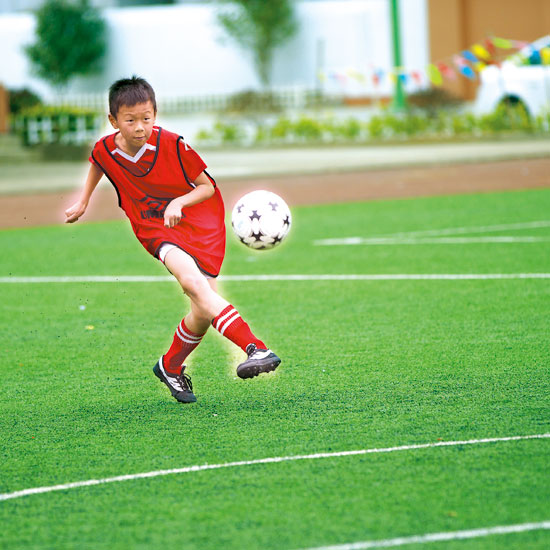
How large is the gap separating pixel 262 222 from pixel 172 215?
708mm

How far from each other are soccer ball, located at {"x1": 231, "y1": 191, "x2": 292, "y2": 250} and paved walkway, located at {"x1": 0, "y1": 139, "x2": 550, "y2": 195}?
12215 mm

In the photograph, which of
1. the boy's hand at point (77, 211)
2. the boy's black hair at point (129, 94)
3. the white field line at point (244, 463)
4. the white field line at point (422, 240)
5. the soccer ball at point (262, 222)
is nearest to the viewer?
the white field line at point (244, 463)

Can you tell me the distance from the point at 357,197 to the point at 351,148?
28.9 feet

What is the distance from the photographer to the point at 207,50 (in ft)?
133

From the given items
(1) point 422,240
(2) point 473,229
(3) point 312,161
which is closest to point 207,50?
(3) point 312,161

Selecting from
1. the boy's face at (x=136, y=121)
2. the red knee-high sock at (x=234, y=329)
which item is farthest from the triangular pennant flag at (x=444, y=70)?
the red knee-high sock at (x=234, y=329)

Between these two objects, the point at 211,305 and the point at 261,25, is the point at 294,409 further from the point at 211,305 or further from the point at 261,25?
the point at 261,25

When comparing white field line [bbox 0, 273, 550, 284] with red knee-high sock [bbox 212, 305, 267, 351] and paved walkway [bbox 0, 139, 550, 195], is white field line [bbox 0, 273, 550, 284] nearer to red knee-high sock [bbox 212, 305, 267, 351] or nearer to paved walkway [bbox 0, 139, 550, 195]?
red knee-high sock [bbox 212, 305, 267, 351]

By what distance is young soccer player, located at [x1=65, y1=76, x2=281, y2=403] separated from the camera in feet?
16.7

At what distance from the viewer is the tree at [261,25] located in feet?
125

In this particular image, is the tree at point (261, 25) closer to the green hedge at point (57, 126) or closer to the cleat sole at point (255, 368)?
the green hedge at point (57, 126)

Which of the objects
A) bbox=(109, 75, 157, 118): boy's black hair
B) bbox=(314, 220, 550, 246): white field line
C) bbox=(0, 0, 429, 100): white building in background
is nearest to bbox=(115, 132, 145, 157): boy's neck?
bbox=(109, 75, 157, 118): boy's black hair

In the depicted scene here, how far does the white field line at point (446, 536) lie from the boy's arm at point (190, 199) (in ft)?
6.56

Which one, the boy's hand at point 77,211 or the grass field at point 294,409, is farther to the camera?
the boy's hand at point 77,211
